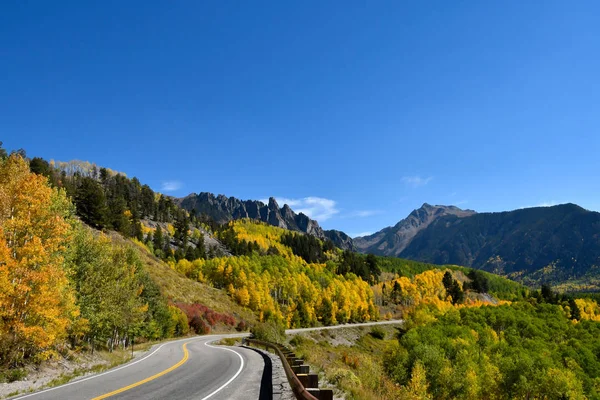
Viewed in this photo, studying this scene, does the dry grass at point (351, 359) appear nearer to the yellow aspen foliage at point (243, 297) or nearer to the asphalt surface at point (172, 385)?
the asphalt surface at point (172, 385)

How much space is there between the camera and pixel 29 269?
64.3 ft

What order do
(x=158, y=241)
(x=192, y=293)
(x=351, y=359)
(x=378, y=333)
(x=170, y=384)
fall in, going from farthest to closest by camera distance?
(x=158, y=241) < (x=378, y=333) < (x=192, y=293) < (x=351, y=359) < (x=170, y=384)

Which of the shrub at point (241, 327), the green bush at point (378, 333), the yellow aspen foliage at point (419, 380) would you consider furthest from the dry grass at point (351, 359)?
the shrub at point (241, 327)

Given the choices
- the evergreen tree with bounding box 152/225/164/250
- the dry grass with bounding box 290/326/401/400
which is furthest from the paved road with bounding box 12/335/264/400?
the evergreen tree with bounding box 152/225/164/250

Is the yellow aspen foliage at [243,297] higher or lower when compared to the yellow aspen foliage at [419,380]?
higher

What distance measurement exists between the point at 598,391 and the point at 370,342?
5088 centimetres

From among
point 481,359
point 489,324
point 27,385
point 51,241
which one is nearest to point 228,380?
point 27,385

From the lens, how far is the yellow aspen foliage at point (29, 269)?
18.2 meters

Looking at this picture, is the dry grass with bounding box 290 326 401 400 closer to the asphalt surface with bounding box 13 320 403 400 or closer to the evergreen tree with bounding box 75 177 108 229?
the asphalt surface with bounding box 13 320 403 400

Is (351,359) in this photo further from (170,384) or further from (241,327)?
(241,327)

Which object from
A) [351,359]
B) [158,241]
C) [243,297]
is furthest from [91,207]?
[351,359]

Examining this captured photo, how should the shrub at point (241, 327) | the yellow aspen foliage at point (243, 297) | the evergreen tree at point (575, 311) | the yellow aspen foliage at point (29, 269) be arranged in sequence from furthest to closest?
1. the evergreen tree at point (575, 311)
2. the yellow aspen foliage at point (243, 297)
3. the shrub at point (241, 327)
4. the yellow aspen foliage at point (29, 269)

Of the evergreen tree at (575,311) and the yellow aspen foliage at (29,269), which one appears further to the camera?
the evergreen tree at (575,311)

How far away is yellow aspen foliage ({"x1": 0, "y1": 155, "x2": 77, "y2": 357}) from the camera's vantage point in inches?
718
